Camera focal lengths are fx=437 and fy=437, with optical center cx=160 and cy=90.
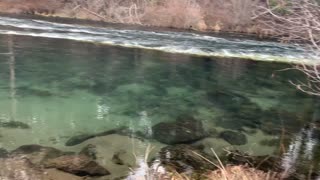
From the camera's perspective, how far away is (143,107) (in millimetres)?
10961

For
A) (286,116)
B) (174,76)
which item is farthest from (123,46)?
(286,116)

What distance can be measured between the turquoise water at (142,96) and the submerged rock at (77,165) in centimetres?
98

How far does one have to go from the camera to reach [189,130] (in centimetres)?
950

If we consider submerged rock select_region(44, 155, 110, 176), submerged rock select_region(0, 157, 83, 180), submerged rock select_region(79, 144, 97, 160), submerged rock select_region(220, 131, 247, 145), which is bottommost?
submerged rock select_region(220, 131, 247, 145)

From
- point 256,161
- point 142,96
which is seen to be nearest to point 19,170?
point 256,161

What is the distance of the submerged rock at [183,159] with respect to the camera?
708cm

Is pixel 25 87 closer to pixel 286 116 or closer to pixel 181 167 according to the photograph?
pixel 181 167

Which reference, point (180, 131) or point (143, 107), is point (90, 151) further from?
point (143, 107)

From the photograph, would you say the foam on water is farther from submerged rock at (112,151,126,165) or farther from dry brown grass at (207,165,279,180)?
dry brown grass at (207,165,279,180)

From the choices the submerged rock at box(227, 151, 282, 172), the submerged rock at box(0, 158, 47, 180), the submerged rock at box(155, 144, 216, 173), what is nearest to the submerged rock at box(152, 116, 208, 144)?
the submerged rock at box(155, 144, 216, 173)

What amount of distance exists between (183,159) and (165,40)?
13.4 metres

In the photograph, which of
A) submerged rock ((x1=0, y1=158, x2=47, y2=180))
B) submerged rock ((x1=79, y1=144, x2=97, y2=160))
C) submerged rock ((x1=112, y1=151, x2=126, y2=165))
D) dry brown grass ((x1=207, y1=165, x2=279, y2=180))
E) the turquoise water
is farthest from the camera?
the turquoise water

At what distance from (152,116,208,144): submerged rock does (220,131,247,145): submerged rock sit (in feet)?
1.36

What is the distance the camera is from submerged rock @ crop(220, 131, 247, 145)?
29.5 ft
